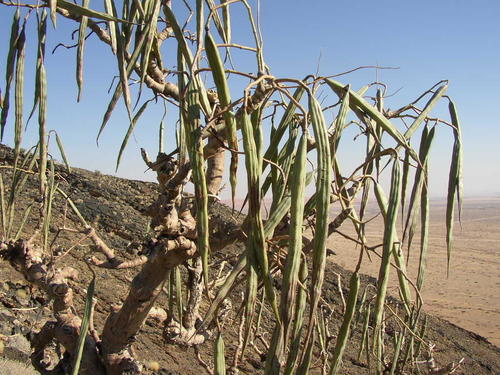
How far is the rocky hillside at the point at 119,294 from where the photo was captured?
3.28 meters

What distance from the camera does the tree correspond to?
2.54 feet

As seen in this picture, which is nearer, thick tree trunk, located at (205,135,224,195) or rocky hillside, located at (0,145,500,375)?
thick tree trunk, located at (205,135,224,195)

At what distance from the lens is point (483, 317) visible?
11.4 metres

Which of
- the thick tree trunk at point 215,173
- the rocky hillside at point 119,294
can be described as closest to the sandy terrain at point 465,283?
the rocky hillside at point 119,294

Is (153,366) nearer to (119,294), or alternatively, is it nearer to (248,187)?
(119,294)

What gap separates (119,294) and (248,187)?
158 inches

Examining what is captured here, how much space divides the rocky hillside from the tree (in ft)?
0.63

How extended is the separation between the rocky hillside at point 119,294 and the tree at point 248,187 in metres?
0.19

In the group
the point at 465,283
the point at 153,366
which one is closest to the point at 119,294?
the point at 153,366

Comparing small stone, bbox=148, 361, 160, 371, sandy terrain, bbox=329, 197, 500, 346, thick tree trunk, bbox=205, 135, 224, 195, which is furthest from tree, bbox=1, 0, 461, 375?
sandy terrain, bbox=329, 197, 500, 346

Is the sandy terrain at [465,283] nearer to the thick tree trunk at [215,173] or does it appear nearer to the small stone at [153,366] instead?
the small stone at [153,366]

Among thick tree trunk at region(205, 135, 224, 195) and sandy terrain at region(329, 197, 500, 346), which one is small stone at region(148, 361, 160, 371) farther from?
sandy terrain at region(329, 197, 500, 346)

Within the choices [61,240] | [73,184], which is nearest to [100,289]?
[61,240]

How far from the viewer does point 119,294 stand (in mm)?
4488
